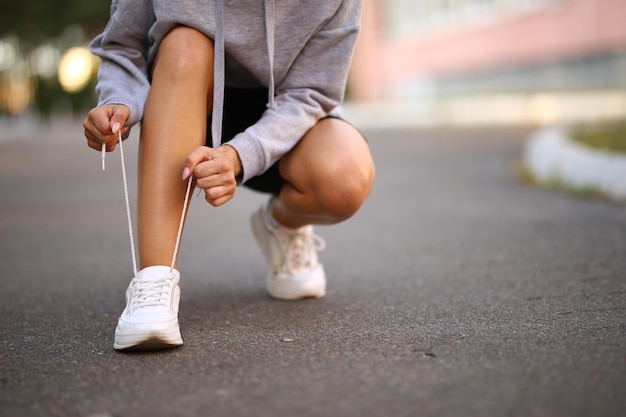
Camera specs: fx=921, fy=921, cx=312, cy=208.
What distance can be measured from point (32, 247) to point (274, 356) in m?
2.76

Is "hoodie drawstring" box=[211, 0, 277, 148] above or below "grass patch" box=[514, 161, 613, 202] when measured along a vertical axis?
above

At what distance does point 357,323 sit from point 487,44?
2196cm

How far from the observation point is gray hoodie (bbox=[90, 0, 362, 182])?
253 cm

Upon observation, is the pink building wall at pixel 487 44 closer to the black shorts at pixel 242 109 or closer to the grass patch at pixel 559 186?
the grass patch at pixel 559 186

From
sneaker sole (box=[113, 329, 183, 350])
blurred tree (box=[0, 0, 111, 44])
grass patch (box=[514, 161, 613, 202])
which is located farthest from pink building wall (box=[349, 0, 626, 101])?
sneaker sole (box=[113, 329, 183, 350])

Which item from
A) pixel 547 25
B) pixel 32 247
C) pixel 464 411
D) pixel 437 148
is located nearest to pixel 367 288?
pixel 464 411

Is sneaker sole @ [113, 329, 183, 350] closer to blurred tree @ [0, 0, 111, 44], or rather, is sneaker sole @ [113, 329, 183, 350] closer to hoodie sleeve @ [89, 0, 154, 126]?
hoodie sleeve @ [89, 0, 154, 126]

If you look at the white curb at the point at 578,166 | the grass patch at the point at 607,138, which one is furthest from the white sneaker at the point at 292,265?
the grass patch at the point at 607,138

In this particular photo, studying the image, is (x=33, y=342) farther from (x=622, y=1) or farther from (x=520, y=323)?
(x=622, y=1)

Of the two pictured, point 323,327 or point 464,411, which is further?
point 323,327

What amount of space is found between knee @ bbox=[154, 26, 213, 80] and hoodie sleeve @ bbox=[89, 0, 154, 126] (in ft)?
0.29

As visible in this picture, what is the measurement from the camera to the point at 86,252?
440 centimetres

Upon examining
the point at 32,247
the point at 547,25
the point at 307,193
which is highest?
the point at 547,25

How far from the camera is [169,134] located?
8.00 ft
